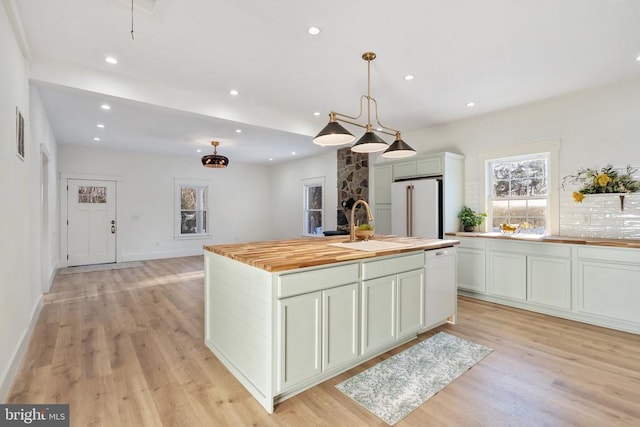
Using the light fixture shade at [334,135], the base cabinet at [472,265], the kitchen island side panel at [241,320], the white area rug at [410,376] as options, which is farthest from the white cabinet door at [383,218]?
the kitchen island side panel at [241,320]

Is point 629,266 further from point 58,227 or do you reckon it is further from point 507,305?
point 58,227

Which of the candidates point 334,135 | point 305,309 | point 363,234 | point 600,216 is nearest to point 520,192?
point 600,216

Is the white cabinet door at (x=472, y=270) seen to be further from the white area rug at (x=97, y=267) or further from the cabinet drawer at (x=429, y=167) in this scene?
the white area rug at (x=97, y=267)

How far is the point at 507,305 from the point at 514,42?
3064mm

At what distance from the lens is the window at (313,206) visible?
793 cm

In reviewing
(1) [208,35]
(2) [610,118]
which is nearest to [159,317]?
(1) [208,35]

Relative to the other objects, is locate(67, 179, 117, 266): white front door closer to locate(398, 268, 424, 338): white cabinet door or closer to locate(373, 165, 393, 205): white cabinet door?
locate(373, 165, 393, 205): white cabinet door

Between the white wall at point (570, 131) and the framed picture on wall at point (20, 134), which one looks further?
the white wall at point (570, 131)

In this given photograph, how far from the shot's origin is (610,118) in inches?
141

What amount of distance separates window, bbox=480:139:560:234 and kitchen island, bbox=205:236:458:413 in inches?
91.7

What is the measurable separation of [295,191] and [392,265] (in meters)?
6.32

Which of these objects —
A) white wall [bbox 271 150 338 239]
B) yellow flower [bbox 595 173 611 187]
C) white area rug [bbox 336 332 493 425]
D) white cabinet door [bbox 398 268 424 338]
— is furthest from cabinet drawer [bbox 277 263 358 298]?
white wall [bbox 271 150 338 239]

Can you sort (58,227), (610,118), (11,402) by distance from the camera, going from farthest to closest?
1. (58,227)
2. (610,118)
3. (11,402)

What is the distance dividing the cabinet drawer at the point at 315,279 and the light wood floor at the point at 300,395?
74cm
